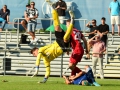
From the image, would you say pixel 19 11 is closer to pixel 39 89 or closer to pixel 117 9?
pixel 117 9

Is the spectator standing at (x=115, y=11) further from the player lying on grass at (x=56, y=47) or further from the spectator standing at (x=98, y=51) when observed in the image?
the player lying on grass at (x=56, y=47)

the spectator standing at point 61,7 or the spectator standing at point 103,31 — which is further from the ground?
the spectator standing at point 61,7

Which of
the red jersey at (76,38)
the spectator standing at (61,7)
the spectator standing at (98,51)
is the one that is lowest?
the spectator standing at (98,51)

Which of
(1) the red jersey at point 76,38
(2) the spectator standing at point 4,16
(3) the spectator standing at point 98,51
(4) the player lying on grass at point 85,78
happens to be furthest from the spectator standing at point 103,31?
(4) the player lying on grass at point 85,78

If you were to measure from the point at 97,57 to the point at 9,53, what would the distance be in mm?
4819

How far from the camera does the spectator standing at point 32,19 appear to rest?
27312 mm

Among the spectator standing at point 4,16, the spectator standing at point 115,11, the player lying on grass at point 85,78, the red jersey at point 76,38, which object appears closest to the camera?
the player lying on grass at point 85,78

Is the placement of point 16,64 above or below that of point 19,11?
below

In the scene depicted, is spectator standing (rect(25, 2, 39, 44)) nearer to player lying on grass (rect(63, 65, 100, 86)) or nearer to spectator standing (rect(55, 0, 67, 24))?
spectator standing (rect(55, 0, 67, 24))

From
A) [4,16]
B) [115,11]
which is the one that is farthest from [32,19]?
[115,11]

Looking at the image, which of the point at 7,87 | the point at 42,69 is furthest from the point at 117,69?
the point at 7,87

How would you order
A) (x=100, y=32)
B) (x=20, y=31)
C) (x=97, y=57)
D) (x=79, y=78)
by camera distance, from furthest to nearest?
(x=20, y=31), (x=100, y=32), (x=97, y=57), (x=79, y=78)

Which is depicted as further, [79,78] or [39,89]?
[79,78]

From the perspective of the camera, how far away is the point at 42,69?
25906 mm
